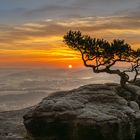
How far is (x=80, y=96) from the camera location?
4719cm

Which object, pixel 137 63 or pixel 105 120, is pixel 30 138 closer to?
pixel 105 120

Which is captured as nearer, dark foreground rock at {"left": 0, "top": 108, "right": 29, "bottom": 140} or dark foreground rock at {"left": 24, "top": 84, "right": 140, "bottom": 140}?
dark foreground rock at {"left": 24, "top": 84, "right": 140, "bottom": 140}

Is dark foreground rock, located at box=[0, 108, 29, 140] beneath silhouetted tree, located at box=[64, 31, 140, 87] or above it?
beneath

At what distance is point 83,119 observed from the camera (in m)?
42.3

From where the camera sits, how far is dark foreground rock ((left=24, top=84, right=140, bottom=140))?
139 ft

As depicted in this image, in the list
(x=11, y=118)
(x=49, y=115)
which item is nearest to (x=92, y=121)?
(x=49, y=115)

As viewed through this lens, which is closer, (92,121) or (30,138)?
(92,121)

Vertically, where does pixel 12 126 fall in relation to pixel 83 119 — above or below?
below

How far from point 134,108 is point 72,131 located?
9.07 m

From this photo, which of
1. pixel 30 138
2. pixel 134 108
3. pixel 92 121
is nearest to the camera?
pixel 92 121

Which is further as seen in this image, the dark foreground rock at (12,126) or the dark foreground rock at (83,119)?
the dark foreground rock at (12,126)

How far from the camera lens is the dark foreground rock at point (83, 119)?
139 feet

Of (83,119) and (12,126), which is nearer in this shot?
(83,119)

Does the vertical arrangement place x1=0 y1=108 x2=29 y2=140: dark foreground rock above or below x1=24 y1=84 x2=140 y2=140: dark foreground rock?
below
